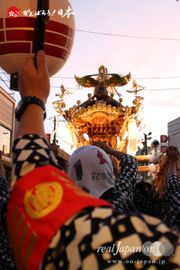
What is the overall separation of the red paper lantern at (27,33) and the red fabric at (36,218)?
1.11 metres

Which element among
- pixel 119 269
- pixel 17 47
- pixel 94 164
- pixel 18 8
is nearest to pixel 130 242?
pixel 119 269

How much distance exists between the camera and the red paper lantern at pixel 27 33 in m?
1.76

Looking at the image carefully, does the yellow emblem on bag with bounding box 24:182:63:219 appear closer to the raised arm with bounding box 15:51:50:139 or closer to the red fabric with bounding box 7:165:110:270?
the red fabric with bounding box 7:165:110:270

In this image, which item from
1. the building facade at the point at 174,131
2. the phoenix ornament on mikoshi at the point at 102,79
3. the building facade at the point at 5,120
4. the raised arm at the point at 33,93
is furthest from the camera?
the building facade at the point at 174,131

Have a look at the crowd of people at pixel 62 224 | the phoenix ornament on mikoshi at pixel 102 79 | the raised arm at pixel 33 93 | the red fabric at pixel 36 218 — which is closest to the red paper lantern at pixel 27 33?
the raised arm at pixel 33 93

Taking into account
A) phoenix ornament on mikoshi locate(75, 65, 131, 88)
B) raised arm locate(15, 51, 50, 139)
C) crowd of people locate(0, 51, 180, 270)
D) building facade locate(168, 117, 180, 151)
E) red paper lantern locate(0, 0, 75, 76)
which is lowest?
crowd of people locate(0, 51, 180, 270)

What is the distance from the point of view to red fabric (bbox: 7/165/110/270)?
2.09 feet

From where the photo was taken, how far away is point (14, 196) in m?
0.70

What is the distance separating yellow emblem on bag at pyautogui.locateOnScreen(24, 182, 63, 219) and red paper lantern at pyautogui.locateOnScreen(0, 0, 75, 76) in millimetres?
1137

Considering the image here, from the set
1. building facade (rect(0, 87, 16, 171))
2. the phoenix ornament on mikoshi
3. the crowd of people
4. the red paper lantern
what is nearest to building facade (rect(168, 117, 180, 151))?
building facade (rect(0, 87, 16, 171))

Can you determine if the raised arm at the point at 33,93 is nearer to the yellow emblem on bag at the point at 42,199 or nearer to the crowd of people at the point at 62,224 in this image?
the crowd of people at the point at 62,224

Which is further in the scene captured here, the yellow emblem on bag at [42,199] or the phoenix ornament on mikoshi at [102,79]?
the phoenix ornament on mikoshi at [102,79]

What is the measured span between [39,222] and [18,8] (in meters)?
1.46

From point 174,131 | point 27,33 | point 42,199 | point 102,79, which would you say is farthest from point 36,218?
point 174,131
